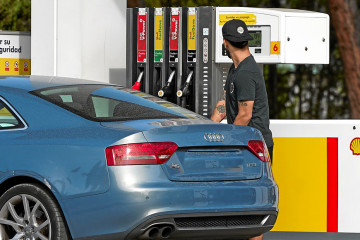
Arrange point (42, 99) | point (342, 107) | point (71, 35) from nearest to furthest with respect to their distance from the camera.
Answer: point (42, 99) < point (71, 35) < point (342, 107)

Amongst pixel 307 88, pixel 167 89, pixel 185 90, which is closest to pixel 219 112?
pixel 185 90

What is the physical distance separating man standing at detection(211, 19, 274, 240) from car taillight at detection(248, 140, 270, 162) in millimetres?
945

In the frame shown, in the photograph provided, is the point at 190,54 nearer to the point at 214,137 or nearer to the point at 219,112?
Result: the point at 219,112

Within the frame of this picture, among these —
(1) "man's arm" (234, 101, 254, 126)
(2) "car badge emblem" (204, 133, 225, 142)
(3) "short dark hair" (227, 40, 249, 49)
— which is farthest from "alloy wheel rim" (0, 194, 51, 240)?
(3) "short dark hair" (227, 40, 249, 49)

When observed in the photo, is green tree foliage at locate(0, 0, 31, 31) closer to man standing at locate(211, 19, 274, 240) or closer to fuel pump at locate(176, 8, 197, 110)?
fuel pump at locate(176, 8, 197, 110)

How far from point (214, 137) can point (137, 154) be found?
56 cm

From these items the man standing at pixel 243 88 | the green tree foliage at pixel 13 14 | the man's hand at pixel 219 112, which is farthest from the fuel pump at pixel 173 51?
the green tree foliage at pixel 13 14

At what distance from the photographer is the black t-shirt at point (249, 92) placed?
7.76m

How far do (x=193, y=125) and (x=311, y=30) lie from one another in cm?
352

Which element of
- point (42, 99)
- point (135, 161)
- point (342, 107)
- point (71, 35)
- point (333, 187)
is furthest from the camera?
point (342, 107)

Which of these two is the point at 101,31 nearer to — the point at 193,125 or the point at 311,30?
the point at 311,30

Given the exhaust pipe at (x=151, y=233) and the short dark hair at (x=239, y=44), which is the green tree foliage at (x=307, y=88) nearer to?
the short dark hair at (x=239, y=44)

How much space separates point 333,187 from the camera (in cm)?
941

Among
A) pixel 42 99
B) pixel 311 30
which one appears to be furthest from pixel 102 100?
pixel 311 30
